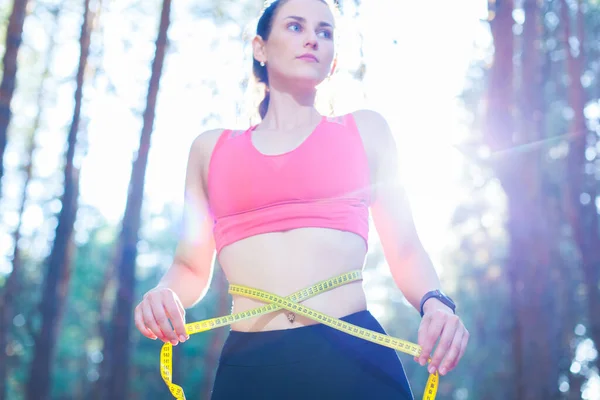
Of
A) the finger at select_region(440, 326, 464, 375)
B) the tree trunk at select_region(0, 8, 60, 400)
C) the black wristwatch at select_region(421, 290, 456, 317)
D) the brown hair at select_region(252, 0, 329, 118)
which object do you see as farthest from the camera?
the tree trunk at select_region(0, 8, 60, 400)

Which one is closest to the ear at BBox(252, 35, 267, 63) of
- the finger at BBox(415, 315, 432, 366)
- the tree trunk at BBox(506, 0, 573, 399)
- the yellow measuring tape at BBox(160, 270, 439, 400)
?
the yellow measuring tape at BBox(160, 270, 439, 400)

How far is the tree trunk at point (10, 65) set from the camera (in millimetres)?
9023

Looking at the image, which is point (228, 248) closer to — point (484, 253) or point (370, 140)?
point (370, 140)

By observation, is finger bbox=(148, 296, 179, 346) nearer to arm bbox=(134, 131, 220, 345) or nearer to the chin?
arm bbox=(134, 131, 220, 345)

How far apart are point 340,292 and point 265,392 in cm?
40

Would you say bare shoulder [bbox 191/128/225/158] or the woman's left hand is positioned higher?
bare shoulder [bbox 191/128/225/158]

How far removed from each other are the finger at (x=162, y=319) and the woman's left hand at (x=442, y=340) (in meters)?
0.70

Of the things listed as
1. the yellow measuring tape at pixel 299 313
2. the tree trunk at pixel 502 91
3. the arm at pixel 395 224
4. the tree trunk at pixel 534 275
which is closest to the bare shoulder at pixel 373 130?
the arm at pixel 395 224

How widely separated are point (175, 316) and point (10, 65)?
908 cm

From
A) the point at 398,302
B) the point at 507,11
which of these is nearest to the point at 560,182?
the point at 507,11

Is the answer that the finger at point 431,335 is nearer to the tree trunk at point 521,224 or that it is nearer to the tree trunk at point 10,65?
the tree trunk at point 521,224

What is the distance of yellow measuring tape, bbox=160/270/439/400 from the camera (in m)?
2.05

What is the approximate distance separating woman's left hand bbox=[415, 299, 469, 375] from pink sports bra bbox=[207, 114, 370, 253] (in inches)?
18.8

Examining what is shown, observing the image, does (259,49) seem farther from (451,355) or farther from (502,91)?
(502,91)
